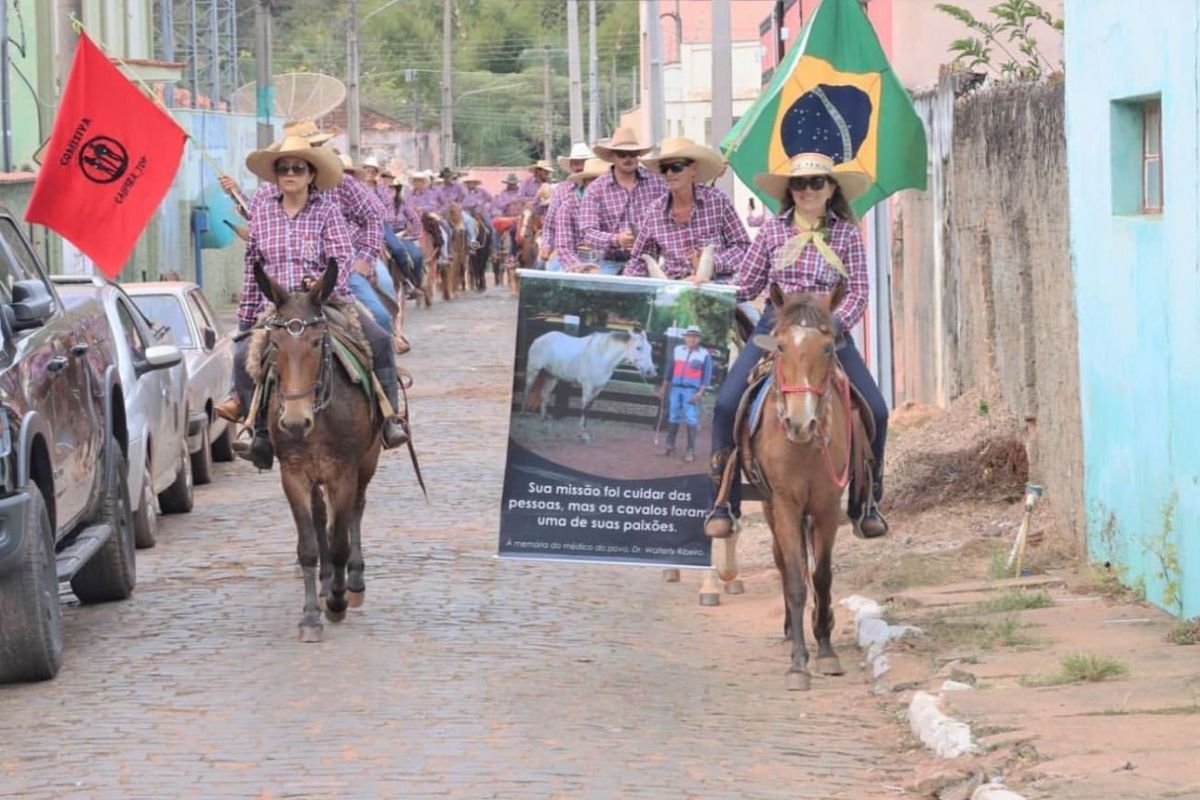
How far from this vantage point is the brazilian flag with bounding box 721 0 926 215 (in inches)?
591

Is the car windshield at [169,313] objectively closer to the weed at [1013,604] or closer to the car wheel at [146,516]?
the car wheel at [146,516]

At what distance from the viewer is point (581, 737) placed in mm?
8789

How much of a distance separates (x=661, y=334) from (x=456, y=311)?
1203 inches

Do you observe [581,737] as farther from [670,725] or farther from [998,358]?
[998,358]

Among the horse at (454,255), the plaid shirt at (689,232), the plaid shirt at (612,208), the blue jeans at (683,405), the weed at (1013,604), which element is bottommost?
the weed at (1013,604)

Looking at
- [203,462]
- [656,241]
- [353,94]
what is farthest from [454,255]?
[656,241]

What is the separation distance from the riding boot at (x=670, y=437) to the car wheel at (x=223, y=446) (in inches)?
345

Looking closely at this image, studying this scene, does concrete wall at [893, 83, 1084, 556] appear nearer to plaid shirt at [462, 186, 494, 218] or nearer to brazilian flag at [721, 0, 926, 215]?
brazilian flag at [721, 0, 926, 215]

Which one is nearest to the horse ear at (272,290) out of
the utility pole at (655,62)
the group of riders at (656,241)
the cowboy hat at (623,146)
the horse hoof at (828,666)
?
the group of riders at (656,241)

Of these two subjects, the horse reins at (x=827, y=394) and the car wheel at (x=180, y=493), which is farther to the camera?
the car wheel at (x=180, y=493)

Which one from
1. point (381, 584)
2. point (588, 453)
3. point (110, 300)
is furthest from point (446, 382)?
point (588, 453)

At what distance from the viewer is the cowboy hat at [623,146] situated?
15150mm

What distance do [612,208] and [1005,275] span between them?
2584 millimetres

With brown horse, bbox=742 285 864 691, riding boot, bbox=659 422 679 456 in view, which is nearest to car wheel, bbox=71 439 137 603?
riding boot, bbox=659 422 679 456
